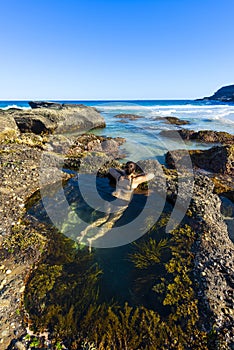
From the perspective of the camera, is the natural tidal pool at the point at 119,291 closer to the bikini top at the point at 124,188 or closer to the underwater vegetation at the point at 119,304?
the underwater vegetation at the point at 119,304

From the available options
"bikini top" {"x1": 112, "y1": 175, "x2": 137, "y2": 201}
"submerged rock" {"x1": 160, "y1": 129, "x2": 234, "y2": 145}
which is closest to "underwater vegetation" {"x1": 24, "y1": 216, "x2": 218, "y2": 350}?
"bikini top" {"x1": 112, "y1": 175, "x2": 137, "y2": 201}

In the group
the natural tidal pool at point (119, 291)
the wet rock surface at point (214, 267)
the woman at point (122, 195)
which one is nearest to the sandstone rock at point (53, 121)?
the woman at point (122, 195)

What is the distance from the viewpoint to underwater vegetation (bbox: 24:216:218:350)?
4090 mm

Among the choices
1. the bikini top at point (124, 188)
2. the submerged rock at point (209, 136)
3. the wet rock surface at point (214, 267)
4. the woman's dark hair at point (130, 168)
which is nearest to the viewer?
the wet rock surface at point (214, 267)

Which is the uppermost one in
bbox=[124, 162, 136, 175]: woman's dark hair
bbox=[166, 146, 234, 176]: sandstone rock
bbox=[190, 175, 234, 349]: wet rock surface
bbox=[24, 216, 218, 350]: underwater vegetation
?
bbox=[124, 162, 136, 175]: woman's dark hair

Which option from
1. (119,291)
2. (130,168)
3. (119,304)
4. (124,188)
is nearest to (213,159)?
(124,188)

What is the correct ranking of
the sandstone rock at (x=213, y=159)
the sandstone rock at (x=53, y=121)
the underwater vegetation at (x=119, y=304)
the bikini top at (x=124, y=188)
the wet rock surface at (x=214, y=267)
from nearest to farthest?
the underwater vegetation at (x=119, y=304), the wet rock surface at (x=214, y=267), the bikini top at (x=124, y=188), the sandstone rock at (x=213, y=159), the sandstone rock at (x=53, y=121)

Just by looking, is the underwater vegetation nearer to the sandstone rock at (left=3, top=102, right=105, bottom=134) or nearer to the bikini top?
the bikini top

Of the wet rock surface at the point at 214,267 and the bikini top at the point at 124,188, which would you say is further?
the bikini top at the point at 124,188

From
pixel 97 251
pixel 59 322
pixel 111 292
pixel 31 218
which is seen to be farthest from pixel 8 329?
pixel 31 218

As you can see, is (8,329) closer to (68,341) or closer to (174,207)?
(68,341)

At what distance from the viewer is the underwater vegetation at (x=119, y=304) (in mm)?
4090

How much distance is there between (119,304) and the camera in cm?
472

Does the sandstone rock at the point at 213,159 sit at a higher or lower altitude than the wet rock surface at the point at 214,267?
higher
